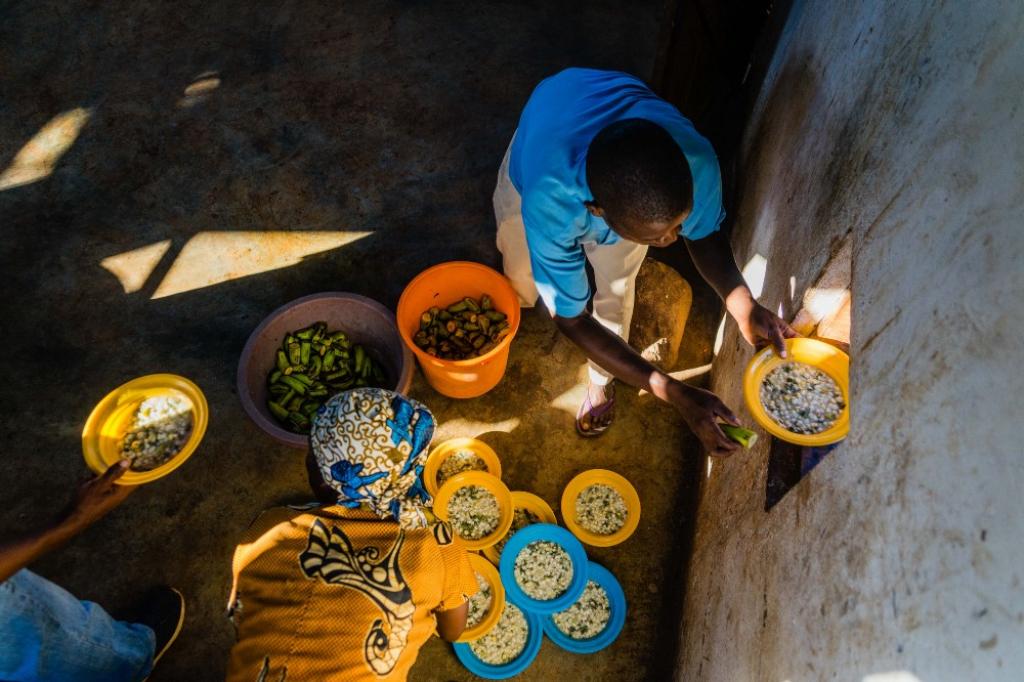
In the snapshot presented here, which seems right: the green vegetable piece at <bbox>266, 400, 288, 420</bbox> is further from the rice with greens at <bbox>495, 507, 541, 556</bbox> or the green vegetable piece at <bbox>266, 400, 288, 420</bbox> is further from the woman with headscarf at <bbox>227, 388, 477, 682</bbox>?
the rice with greens at <bbox>495, 507, 541, 556</bbox>

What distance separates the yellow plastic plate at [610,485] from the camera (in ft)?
11.6

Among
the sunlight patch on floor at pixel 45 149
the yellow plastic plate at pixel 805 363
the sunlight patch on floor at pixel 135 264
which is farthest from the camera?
the sunlight patch on floor at pixel 45 149

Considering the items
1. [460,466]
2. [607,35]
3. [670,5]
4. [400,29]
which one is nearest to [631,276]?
[460,466]

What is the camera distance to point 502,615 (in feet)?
11.2

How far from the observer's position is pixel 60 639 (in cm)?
260

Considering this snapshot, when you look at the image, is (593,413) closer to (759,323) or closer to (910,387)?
(759,323)

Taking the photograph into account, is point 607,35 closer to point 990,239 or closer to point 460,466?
point 460,466

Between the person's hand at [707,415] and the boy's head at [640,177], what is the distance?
0.72 m

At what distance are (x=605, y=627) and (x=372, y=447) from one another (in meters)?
2.03

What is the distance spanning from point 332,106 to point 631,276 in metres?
3.38

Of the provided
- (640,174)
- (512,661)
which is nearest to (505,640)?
(512,661)

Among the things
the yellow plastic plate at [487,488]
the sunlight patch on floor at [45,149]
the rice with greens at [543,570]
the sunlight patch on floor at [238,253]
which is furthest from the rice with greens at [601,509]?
the sunlight patch on floor at [45,149]

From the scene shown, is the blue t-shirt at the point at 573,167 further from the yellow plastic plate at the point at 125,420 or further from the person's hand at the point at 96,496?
the person's hand at the point at 96,496

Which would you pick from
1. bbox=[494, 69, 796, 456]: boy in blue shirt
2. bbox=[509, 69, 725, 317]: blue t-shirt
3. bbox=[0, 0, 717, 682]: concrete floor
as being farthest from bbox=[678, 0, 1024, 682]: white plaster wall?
bbox=[0, 0, 717, 682]: concrete floor
